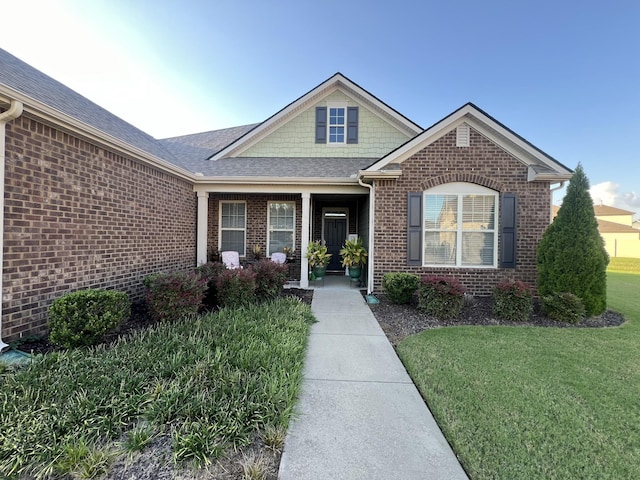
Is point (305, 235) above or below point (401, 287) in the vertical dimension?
above

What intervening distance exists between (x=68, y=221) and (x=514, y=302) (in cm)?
819

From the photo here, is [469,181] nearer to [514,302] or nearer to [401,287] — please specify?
[514,302]

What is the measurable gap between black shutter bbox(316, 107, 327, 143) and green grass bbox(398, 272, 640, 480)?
7.44 m

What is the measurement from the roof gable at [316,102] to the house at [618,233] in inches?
421

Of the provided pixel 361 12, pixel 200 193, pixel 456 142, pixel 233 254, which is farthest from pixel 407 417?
pixel 361 12

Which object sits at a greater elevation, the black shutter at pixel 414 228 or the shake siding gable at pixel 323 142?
the shake siding gable at pixel 323 142

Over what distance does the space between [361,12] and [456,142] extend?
19.8 feet

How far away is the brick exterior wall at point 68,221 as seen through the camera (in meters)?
3.76

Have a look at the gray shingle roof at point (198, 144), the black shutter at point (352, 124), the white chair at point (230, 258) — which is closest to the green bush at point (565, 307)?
the black shutter at point (352, 124)

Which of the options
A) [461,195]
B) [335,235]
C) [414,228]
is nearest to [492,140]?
[461,195]

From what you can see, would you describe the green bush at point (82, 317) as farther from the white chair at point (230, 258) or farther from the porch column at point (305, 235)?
the porch column at point (305, 235)

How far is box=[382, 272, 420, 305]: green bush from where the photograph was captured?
6406 millimetres

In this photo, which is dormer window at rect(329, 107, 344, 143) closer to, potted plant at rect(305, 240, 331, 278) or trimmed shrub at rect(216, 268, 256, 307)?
potted plant at rect(305, 240, 331, 278)

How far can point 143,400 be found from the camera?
255cm
